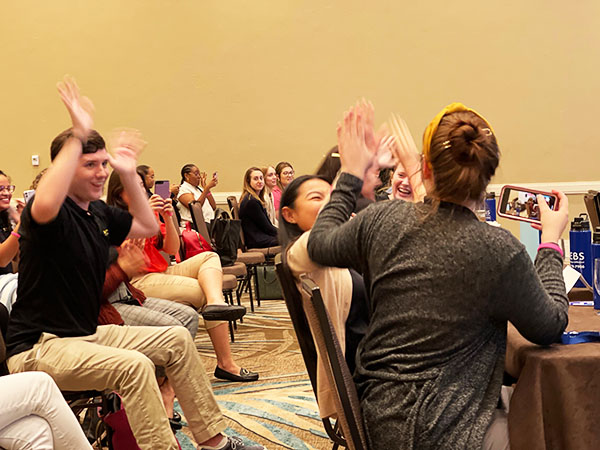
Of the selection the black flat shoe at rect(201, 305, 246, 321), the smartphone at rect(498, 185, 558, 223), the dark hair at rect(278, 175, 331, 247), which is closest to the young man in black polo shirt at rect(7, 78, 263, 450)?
the dark hair at rect(278, 175, 331, 247)

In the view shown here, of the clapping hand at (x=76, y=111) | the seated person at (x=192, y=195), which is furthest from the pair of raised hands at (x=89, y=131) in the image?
the seated person at (x=192, y=195)

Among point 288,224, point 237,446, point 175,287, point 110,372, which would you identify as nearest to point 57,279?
point 110,372

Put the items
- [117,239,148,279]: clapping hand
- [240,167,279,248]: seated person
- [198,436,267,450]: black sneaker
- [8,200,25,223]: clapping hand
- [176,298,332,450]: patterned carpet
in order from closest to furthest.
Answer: [198,436,267,450]: black sneaker → [117,239,148,279]: clapping hand → [176,298,332,450]: patterned carpet → [8,200,25,223]: clapping hand → [240,167,279,248]: seated person

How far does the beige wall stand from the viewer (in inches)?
374

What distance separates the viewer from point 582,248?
2.55 meters

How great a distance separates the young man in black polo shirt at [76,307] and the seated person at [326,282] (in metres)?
0.74

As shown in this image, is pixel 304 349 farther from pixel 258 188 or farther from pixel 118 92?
pixel 118 92

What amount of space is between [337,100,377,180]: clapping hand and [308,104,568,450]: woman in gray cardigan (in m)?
0.21

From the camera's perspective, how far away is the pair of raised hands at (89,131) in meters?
2.55

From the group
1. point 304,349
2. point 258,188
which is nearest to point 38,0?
point 258,188

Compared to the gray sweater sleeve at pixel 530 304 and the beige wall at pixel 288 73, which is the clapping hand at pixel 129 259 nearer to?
the gray sweater sleeve at pixel 530 304

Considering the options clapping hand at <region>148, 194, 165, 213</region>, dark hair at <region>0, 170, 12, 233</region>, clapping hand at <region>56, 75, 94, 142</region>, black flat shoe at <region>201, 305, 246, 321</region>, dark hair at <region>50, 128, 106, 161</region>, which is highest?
clapping hand at <region>56, 75, 94, 142</region>

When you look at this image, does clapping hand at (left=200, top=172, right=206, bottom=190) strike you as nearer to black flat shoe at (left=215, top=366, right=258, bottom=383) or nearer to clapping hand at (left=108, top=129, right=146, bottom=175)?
black flat shoe at (left=215, top=366, right=258, bottom=383)

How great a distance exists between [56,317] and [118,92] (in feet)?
26.5
